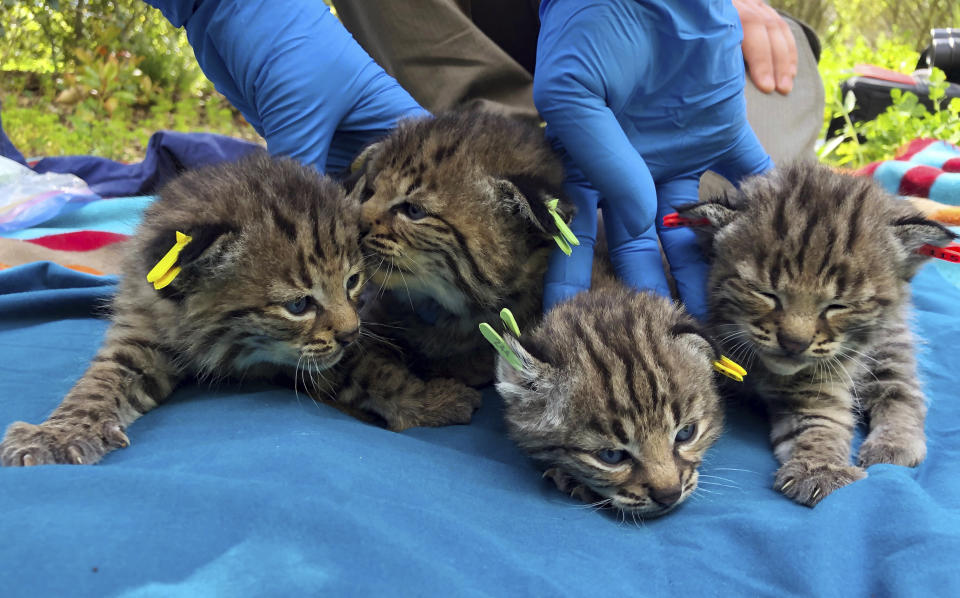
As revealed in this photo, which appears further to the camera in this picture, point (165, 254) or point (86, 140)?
point (86, 140)

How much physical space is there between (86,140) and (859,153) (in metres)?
7.69

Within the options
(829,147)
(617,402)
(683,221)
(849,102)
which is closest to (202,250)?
(617,402)

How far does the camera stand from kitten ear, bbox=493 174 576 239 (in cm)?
252

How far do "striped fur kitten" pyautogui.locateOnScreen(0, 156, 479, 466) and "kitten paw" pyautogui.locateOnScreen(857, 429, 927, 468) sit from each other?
4.55 feet

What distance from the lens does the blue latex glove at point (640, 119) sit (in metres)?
Answer: 2.81

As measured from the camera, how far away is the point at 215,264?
2391 millimetres

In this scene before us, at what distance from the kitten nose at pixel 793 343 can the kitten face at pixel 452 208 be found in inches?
33.9

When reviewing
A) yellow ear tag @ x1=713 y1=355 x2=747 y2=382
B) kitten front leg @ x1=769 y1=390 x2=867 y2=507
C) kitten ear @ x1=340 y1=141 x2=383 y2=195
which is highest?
kitten ear @ x1=340 y1=141 x2=383 y2=195

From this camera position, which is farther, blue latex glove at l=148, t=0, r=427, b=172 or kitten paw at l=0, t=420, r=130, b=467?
blue latex glove at l=148, t=0, r=427, b=172

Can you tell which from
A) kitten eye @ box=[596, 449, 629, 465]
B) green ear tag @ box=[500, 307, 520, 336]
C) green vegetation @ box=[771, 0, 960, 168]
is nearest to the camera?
kitten eye @ box=[596, 449, 629, 465]

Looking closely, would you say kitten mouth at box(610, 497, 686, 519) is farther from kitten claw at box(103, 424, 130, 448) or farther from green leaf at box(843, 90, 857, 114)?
green leaf at box(843, 90, 857, 114)

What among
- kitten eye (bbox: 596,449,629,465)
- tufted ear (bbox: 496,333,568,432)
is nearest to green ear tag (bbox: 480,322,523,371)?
tufted ear (bbox: 496,333,568,432)

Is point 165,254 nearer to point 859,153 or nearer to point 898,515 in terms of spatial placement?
point 898,515

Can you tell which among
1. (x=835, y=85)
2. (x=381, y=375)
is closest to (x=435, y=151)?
(x=381, y=375)
